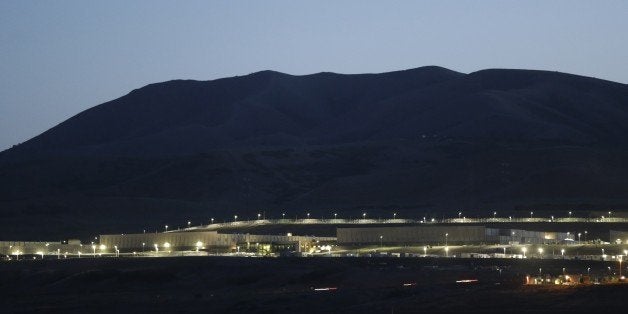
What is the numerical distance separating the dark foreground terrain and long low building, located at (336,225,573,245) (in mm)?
25781

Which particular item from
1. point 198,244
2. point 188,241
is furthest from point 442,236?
point 188,241

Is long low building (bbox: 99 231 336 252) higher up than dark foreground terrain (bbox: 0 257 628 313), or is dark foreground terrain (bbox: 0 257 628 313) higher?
long low building (bbox: 99 231 336 252)

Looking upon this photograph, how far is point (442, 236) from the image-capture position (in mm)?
116062

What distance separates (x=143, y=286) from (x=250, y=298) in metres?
14.3

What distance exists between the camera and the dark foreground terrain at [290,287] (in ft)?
213

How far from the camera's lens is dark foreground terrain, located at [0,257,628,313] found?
64938 millimetres

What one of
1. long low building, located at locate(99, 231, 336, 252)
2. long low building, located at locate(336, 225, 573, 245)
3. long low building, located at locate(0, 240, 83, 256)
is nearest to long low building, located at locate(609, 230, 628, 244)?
long low building, located at locate(336, 225, 573, 245)

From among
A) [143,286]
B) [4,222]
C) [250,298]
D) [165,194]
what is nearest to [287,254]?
[143,286]

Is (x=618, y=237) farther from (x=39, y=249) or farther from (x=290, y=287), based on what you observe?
(x=39, y=249)

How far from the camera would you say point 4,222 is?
513 feet

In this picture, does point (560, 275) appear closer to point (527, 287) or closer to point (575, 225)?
point (527, 287)

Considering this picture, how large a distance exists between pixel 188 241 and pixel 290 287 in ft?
129

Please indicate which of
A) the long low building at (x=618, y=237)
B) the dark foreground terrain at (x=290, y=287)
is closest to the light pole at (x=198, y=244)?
the dark foreground terrain at (x=290, y=287)

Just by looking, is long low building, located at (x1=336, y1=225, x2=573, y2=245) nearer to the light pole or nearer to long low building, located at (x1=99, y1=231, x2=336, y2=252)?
long low building, located at (x1=99, y1=231, x2=336, y2=252)
